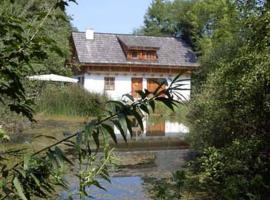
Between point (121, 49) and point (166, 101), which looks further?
point (121, 49)

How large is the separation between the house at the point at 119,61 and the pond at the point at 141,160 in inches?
549

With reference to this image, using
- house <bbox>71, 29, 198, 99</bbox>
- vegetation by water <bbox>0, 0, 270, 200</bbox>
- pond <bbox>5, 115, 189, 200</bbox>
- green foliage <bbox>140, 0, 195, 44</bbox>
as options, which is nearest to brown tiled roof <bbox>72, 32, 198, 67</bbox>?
house <bbox>71, 29, 198, 99</bbox>

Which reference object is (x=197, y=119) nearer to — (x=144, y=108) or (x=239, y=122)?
(x=239, y=122)

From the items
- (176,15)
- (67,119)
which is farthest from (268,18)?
(176,15)

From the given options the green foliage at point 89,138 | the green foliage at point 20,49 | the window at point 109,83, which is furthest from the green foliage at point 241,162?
the window at point 109,83

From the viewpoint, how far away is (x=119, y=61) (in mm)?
38812

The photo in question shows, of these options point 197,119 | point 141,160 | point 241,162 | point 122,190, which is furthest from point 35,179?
point 141,160

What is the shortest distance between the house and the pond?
14.0m

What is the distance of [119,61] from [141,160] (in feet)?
80.4

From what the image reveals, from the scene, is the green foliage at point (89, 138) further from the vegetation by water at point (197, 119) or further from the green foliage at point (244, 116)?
the green foliage at point (244, 116)

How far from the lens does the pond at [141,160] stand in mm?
10258

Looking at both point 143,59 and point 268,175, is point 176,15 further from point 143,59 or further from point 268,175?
point 268,175

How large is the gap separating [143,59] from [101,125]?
38384 millimetres

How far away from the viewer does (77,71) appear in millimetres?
40531
